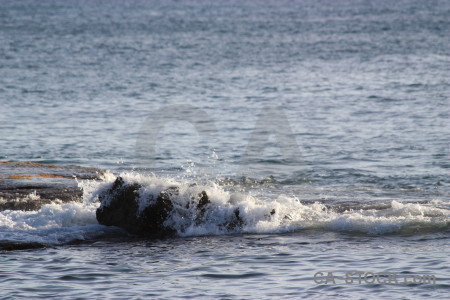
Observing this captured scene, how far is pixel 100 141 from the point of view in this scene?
28672 millimetres

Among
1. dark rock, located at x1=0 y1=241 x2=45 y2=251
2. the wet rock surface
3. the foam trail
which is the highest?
the wet rock surface

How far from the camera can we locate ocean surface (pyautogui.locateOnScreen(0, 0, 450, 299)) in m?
12.6

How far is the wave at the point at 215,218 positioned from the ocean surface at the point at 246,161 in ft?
0.12

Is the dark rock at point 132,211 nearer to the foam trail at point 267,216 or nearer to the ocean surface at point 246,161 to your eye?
the foam trail at point 267,216

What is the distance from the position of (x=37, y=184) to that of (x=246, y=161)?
8.06 metres

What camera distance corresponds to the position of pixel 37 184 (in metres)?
18.5

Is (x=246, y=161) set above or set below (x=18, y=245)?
above

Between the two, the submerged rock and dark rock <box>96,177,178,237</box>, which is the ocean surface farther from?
dark rock <box>96,177,178,237</box>

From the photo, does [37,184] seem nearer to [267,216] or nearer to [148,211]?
[148,211]

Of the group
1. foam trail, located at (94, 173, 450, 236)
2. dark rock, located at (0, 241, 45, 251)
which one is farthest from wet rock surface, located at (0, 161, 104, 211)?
dark rock, located at (0, 241, 45, 251)

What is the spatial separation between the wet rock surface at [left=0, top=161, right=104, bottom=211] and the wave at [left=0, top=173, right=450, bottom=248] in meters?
0.77

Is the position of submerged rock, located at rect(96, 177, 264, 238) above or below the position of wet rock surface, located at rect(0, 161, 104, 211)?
below

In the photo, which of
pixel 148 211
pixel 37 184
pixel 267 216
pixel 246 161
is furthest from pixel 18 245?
pixel 246 161

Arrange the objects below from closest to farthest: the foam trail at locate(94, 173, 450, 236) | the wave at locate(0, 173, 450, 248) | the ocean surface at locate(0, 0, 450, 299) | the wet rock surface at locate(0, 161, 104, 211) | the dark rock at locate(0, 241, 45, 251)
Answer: the ocean surface at locate(0, 0, 450, 299) < the dark rock at locate(0, 241, 45, 251) < the wave at locate(0, 173, 450, 248) < the foam trail at locate(94, 173, 450, 236) < the wet rock surface at locate(0, 161, 104, 211)
